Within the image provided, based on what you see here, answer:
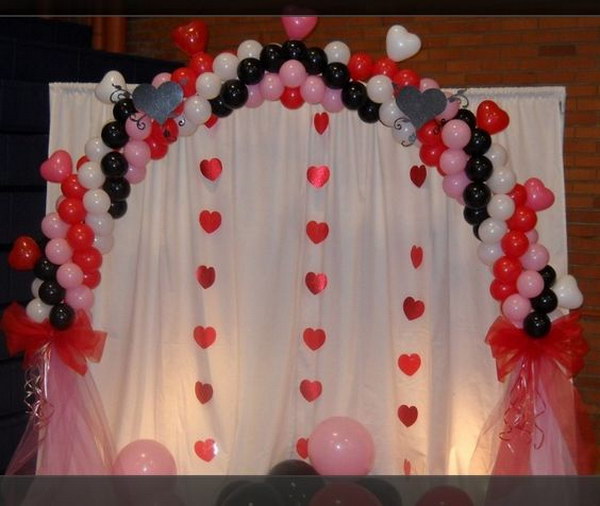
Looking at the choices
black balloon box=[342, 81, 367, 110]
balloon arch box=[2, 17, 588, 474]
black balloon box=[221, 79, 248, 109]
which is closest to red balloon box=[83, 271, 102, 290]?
balloon arch box=[2, 17, 588, 474]

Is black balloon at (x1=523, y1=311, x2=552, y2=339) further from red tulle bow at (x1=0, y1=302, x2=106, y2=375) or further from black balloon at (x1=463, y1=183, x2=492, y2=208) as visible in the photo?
red tulle bow at (x1=0, y1=302, x2=106, y2=375)

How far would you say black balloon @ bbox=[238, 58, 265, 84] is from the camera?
343cm

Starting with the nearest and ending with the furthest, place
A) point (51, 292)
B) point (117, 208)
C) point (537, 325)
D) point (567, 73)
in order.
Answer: point (537, 325) < point (51, 292) < point (117, 208) < point (567, 73)

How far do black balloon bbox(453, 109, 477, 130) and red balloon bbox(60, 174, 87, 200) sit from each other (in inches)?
56.7

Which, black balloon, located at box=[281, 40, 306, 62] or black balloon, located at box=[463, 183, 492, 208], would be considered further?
black balloon, located at box=[281, 40, 306, 62]

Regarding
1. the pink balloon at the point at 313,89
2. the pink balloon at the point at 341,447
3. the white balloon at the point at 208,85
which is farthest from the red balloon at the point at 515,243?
the white balloon at the point at 208,85

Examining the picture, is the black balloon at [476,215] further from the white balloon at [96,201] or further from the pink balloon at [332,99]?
the white balloon at [96,201]

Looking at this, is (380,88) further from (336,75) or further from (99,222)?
(99,222)

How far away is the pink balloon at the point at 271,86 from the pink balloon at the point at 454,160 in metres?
0.67

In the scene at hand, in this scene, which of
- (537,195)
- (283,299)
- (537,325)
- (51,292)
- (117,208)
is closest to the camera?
(537,325)

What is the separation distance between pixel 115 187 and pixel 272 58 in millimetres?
776

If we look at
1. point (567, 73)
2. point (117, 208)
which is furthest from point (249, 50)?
point (567, 73)

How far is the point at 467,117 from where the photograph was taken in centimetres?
334
